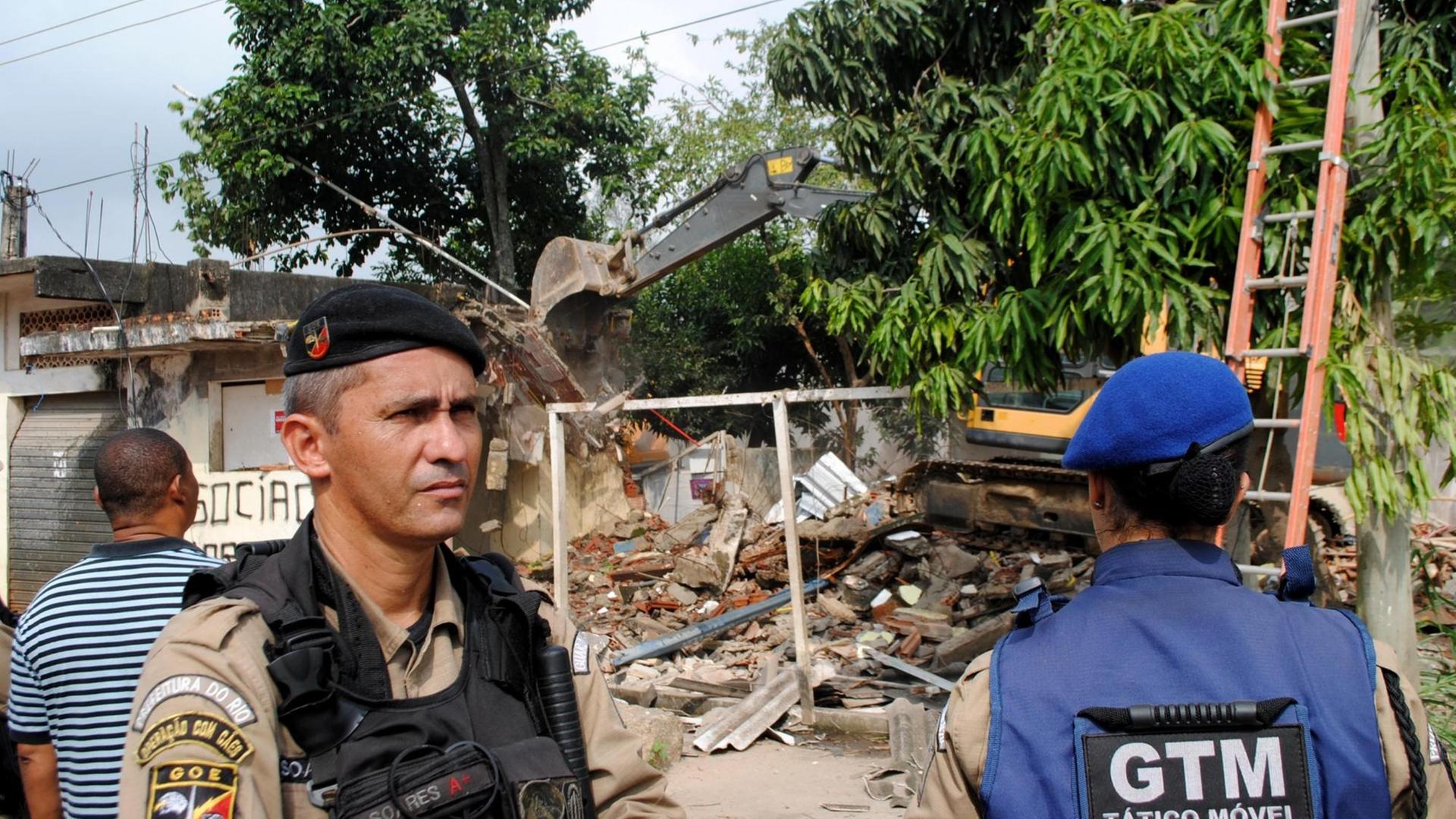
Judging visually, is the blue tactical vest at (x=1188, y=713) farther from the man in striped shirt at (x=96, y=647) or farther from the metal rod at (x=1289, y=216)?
the metal rod at (x=1289, y=216)

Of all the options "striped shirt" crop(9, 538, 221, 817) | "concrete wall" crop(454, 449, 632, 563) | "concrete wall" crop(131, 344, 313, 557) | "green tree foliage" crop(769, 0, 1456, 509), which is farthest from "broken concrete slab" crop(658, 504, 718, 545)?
"striped shirt" crop(9, 538, 221, 817)

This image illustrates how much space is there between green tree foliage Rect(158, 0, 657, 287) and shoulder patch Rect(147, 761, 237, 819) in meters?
16.0

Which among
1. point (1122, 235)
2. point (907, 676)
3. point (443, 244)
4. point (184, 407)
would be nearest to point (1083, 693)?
point (1122, 235)

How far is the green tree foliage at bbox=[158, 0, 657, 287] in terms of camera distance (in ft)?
53.0

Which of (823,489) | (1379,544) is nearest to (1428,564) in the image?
(1379,544)

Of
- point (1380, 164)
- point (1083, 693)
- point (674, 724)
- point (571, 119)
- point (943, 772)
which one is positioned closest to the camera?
point (1083, 693)

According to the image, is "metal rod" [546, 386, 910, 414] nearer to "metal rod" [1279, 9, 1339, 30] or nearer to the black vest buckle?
"metal rod" [1279, 9, 1339, 30]

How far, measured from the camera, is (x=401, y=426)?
1.69m

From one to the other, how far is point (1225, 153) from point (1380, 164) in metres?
0.58

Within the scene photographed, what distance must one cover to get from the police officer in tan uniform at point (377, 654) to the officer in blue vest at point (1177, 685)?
1.96ft

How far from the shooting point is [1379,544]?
454cm

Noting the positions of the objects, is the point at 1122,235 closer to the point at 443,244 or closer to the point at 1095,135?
the point at 1095,135

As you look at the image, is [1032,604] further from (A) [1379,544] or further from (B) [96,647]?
(A) [1379,544]

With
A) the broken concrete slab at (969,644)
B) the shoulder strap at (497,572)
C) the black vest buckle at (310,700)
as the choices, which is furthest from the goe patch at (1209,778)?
the broken concrete slab at (969,644)
